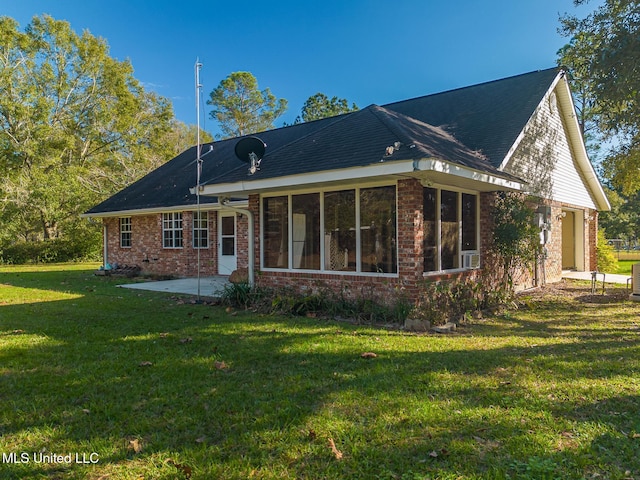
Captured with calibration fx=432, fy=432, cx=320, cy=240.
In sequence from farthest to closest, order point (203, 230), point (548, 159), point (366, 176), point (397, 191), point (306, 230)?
point (203, 230) < point (548, 159) < point (306, 230) < point (397, 191) < point (366, 176)

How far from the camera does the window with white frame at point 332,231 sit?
7.62 m

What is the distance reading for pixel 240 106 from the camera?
3978 cm

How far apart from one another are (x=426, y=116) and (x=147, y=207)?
9.99 meters

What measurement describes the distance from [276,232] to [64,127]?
27.5m

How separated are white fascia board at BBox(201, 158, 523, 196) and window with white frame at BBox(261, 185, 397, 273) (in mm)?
633

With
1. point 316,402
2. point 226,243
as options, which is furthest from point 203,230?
point 316,402

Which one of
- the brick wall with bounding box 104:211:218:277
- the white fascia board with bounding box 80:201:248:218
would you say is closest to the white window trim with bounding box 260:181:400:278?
the white fascia board with bounding box 80:201:248:218

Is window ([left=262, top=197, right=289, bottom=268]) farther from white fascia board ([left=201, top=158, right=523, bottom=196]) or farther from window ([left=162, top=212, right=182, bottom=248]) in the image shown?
window ([left=162, top=212, right=182, bottom=248])

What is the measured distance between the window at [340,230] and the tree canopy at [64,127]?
22.6 meters

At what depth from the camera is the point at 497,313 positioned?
27.7 feet

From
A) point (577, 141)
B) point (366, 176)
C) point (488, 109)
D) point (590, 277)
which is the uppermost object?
point (488, 109)

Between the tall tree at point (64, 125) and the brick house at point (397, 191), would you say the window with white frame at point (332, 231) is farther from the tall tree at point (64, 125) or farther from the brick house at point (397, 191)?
the tall tree at point (64, 125)

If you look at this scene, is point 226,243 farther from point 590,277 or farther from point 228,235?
point 590,277

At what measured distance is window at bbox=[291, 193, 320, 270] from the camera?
27.6 feet
